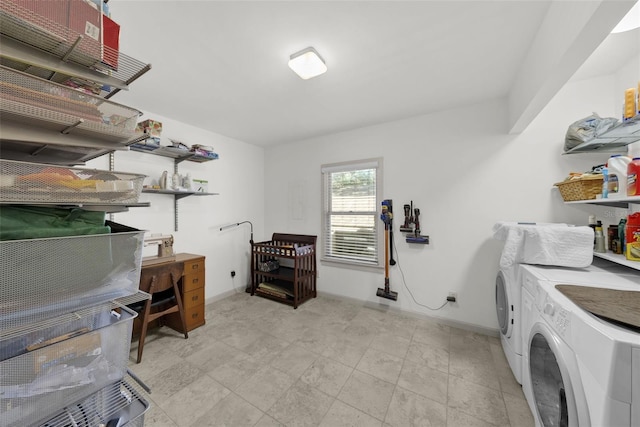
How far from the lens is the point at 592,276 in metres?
1.38

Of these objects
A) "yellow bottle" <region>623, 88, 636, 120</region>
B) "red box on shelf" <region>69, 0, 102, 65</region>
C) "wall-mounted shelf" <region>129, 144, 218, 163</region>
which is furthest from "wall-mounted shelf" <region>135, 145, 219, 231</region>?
"yellow bottle" <region>623, 88, 636, 120</region>

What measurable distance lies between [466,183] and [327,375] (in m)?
2.39

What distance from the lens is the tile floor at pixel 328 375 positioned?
4.86 ft

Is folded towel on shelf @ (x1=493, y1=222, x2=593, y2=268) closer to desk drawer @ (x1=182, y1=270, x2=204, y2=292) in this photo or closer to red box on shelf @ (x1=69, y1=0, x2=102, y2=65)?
red box on shelf @ (x1=69, y1=0, x2=102, y2=65)

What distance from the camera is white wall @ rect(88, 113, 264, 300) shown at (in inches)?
104

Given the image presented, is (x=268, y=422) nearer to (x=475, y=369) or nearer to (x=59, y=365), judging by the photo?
(x=59, y=365)

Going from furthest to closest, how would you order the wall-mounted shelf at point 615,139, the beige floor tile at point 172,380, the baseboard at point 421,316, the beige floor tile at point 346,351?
the baseboard at point 421,316 < the beige floor tile at point 346,351 < the beige floor tile at point 172,380 < the wall-mounted shelf at point 615,139

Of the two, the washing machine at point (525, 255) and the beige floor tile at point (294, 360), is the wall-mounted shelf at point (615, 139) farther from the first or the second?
the beige floor tile at point (294, 360)

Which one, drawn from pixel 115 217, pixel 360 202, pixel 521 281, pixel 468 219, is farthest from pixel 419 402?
pixel 115 217

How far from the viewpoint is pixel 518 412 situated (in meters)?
1.49

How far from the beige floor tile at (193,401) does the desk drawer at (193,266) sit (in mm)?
1096

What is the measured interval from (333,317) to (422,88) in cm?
272

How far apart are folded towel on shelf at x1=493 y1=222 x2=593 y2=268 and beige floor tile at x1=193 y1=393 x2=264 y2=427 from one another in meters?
2.10

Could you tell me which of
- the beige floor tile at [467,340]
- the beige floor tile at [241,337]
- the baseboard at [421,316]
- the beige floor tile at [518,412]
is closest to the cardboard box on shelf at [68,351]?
the beige floor tile at [241,337]
